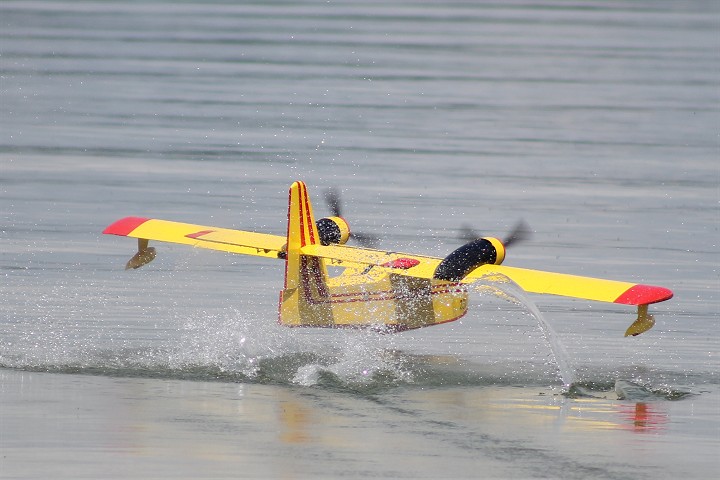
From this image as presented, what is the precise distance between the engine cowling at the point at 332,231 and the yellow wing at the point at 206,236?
0.52m

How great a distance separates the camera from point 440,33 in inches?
2534

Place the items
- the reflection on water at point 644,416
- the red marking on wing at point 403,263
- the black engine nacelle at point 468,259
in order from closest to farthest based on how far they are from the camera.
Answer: the reflection on water at point 644,416 < the black engine nacelle at point 468,259 < the red marking on wing at point 403,263

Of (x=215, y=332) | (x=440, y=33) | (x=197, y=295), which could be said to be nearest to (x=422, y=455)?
(x=215, y=332)

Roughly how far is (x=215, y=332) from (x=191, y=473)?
6133 millimetres

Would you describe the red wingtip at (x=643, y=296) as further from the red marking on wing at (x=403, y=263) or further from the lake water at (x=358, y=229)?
the red marking on wing at (x=403, y=263)

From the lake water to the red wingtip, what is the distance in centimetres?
95

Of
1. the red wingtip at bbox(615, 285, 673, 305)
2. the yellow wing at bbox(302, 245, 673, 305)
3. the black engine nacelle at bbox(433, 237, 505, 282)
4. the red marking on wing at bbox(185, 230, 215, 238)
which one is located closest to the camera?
the red wingtip at bbox(615, 285, 673, 305)

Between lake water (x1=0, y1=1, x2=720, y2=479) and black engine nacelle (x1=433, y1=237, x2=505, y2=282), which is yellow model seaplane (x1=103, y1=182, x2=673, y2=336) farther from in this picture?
lake water (x1=0, y1=1, x2=720, y2=479)

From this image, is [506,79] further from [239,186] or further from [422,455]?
[422,455]

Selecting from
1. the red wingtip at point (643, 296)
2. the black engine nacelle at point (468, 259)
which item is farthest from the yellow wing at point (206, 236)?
the red wingtip at point (643, 296)

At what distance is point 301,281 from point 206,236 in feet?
7.29

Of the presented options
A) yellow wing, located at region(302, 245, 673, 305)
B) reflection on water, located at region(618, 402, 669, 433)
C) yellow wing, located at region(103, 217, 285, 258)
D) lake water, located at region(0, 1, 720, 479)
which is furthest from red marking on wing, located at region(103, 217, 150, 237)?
reflection on water, located at region(618, 402, 669, 433)

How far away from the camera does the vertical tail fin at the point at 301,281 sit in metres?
18.5

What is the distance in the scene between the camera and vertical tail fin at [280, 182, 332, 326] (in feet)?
60.7
